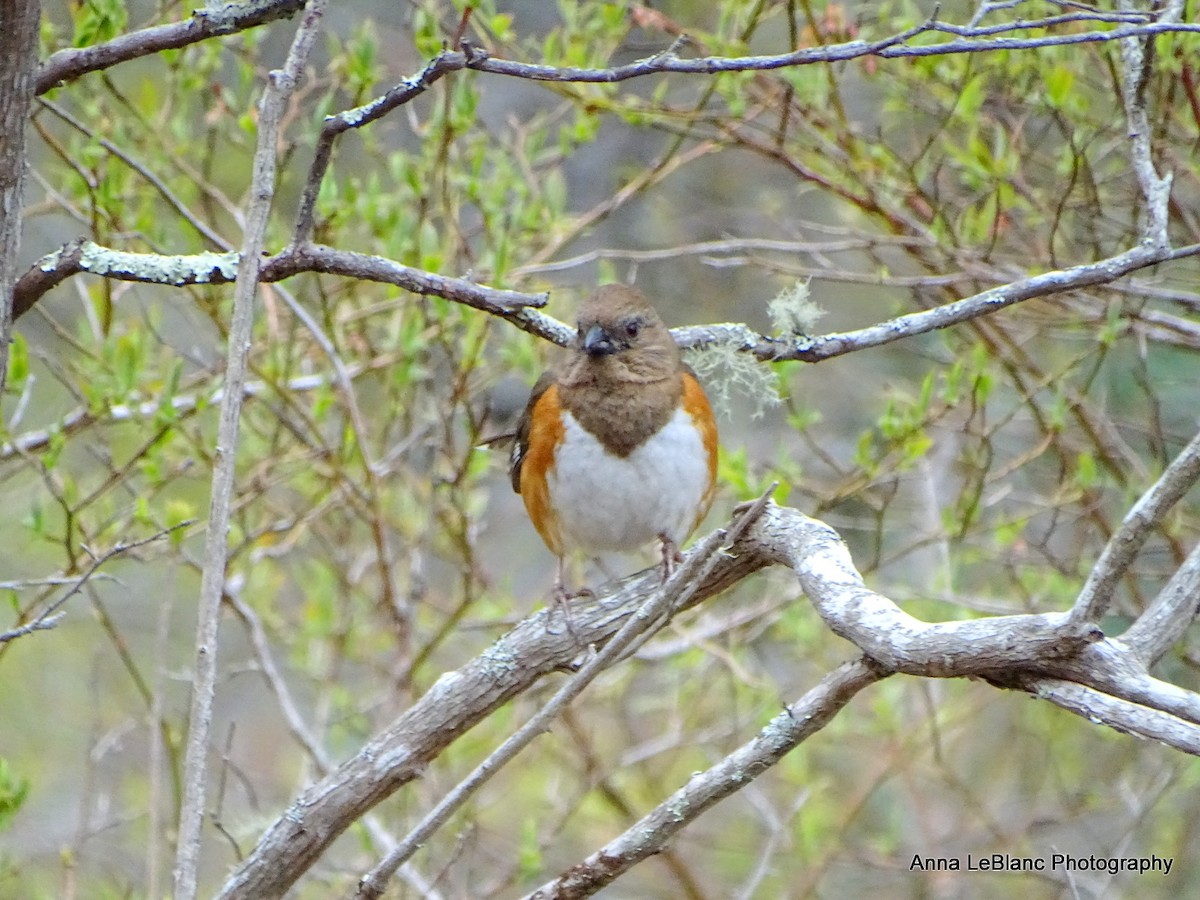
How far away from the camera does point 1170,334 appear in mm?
3322

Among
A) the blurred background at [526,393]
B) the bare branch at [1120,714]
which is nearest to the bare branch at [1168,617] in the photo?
the bare branch at [1120,714]

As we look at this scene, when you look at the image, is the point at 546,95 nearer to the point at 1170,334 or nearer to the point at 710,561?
the point at 1170,334

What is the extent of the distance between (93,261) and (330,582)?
2369 millimetres

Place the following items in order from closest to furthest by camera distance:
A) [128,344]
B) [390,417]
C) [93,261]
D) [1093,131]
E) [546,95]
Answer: [93,261] → [128,344] → [1093,131] → [390,417] → [546,95]

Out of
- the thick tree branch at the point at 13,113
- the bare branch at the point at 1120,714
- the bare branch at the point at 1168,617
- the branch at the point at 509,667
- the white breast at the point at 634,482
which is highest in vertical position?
the thick tree branch at the point at 13,113

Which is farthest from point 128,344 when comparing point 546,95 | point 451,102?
point 546,95

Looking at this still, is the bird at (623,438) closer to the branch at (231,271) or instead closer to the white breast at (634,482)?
the white breast at (634,482)

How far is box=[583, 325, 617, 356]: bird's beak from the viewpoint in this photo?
2.78m

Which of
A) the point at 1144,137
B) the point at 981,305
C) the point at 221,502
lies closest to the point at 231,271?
the point at 221,502

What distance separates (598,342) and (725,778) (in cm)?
131

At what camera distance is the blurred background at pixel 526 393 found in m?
3.08

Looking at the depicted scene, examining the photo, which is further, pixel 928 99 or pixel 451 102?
pixel 928 99

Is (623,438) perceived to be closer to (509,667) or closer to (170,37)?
(509,667)

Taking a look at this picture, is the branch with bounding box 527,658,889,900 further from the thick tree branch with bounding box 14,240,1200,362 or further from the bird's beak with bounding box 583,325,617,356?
the bird's beak with bounding box 583,325,617,356
